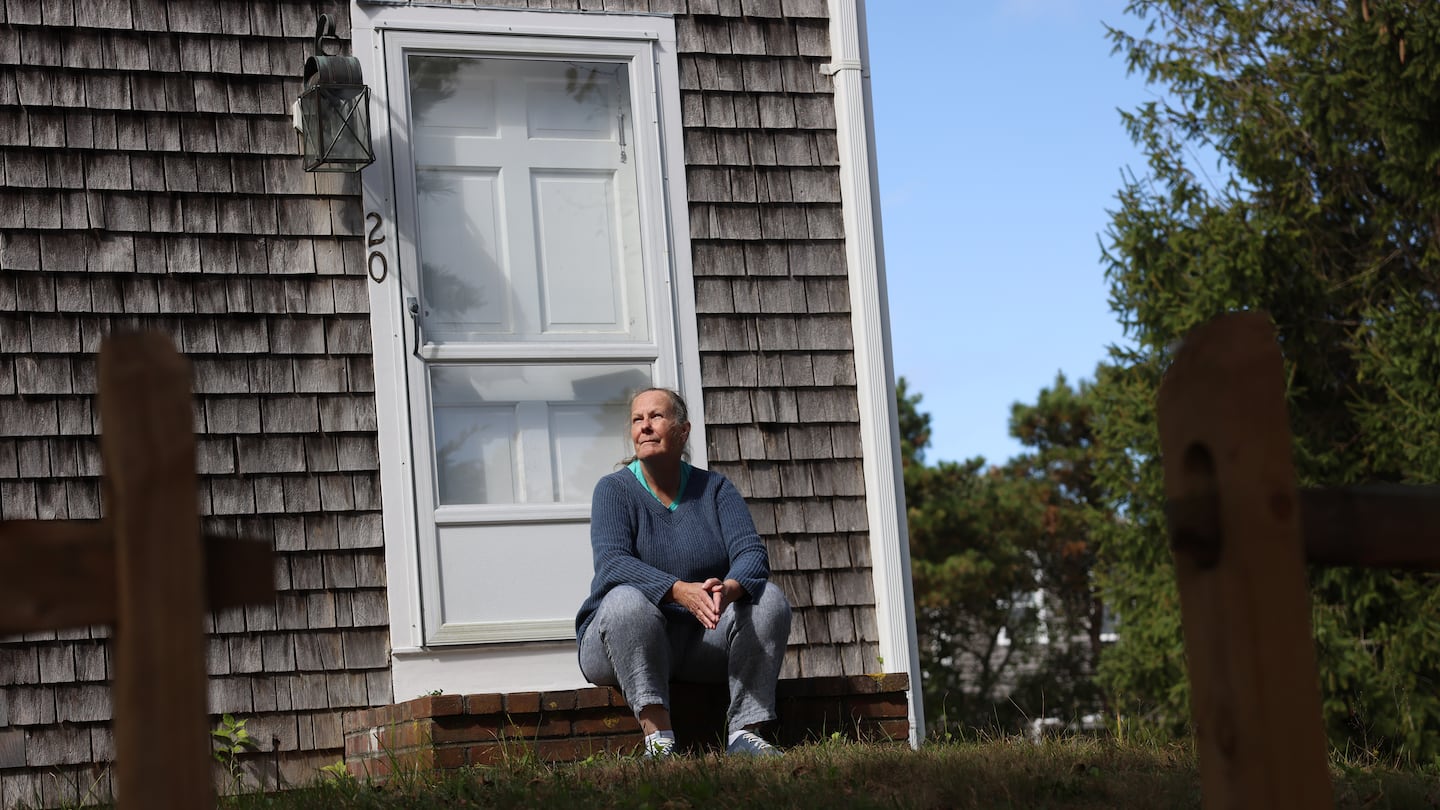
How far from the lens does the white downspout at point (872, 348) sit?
6070mm

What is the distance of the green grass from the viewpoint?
298 cm

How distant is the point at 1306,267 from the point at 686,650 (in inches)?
397

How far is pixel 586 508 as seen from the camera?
234 inches

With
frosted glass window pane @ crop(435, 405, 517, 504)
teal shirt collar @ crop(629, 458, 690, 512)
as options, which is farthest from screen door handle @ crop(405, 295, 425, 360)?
teal shirt collar @ crop(629, 458, 690, 512)

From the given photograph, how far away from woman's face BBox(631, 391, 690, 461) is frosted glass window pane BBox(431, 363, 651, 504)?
1.28 m

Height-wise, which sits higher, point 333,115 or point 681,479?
point 333,115

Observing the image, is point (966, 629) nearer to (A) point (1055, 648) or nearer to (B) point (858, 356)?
(A) point (1055, 648)

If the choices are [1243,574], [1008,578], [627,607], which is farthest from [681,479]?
[1008,578]

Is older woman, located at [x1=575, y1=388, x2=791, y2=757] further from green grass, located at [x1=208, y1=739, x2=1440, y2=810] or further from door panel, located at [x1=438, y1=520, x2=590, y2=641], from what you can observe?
door panel, located at [x1=438, y1=520, x2=590, y2=641]

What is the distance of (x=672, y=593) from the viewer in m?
4.33

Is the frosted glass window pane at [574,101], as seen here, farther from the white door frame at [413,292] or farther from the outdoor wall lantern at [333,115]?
the outdoor wall lantern at [333,115]

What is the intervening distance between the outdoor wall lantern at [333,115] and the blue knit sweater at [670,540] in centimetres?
184

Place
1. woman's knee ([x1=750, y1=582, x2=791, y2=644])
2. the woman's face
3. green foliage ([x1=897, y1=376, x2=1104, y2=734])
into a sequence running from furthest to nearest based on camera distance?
green foliage ([x1=897, y1=376, x2=1104, y2=734]) → the woman's face → woman's knee ([x1=750, y1=582, x2=791, y2=644])

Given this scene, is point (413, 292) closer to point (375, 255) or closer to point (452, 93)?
point (375, 255)
